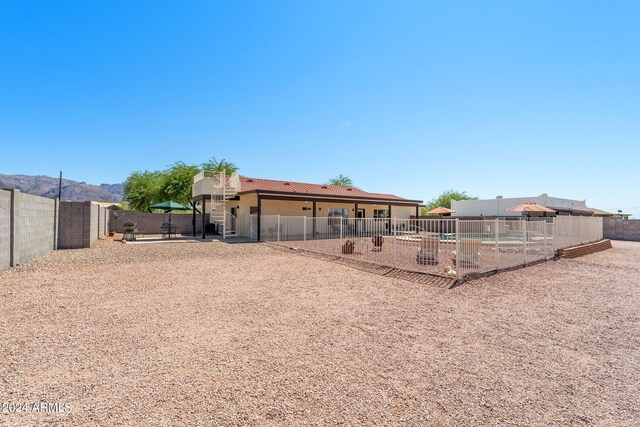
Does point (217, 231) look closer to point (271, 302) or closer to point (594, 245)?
point (271, 302)

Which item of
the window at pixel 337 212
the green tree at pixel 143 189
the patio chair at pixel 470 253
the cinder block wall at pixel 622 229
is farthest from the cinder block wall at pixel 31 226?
the cinder block wall at pixel 622 229

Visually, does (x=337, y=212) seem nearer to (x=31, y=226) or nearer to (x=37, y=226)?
(x=37, y=226)

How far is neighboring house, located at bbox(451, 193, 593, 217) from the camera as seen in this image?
30297 mm

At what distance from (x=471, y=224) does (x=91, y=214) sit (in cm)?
1689

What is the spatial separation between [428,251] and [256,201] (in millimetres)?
13982

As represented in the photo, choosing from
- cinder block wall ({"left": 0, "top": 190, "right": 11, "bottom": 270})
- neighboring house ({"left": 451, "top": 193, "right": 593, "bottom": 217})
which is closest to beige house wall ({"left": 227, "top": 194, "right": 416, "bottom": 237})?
cinder block wall ({"left": 0, "top": 190, "right": 11, "bottom": 270})


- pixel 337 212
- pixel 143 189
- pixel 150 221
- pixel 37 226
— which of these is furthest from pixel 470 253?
pixel 143 189

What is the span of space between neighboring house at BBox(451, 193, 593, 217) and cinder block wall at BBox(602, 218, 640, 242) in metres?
3.58

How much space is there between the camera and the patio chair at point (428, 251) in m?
10.1

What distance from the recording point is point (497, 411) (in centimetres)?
271

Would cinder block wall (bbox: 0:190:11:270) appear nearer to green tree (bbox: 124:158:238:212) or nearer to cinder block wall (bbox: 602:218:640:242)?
green tree (bbox: 124:158:238:212)

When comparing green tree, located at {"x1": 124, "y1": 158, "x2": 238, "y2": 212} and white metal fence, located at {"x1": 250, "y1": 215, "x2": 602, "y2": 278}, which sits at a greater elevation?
→ green tree, located at {"x1": 124, "y1": 158, "x2": 238, "y2": 212}

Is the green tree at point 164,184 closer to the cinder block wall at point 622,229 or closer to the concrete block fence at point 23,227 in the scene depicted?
the concrete block fence at point 23,227

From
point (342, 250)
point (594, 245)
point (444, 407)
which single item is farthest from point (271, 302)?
point (594, 245)
